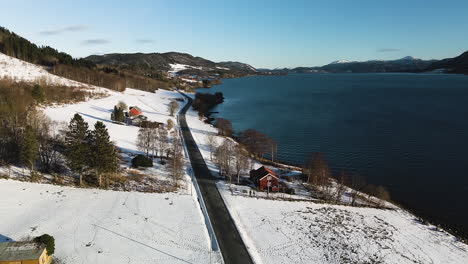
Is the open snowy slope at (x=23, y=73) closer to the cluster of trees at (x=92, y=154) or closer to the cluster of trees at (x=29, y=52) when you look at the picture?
the cluster of trees at (x=29, y=52)

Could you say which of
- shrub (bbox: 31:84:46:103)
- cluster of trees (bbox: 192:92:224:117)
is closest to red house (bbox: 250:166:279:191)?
cluster of trees (bbox: 192:92:224:117)

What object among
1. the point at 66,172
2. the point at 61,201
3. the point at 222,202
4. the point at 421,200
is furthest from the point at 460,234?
the point at 66,172

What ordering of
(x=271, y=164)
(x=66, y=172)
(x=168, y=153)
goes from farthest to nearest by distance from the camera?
(x=271, y=164), (x=168, y=153), (x=66, y=172)

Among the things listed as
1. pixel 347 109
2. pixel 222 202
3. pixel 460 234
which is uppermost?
pixel 347 109

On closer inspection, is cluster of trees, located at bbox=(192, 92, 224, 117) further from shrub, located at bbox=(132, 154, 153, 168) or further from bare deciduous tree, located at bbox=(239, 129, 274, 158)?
shrub, located at bbox=(132, 154, 153, 168)

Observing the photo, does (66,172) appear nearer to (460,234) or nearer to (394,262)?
(394,262)
